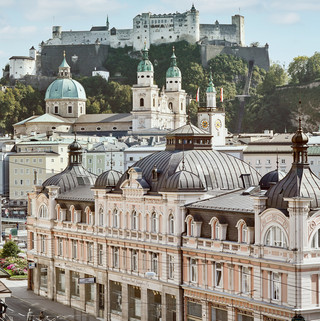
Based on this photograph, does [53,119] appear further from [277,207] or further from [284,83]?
[277,207]

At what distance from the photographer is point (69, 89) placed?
175000mm

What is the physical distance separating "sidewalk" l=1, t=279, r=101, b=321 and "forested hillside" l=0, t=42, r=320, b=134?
106 metres

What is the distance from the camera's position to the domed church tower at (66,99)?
568 ft

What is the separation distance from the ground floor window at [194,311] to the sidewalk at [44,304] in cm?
919

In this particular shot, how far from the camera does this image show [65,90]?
6895 inches

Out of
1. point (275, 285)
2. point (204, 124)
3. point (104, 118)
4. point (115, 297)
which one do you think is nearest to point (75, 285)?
point (115, 297)

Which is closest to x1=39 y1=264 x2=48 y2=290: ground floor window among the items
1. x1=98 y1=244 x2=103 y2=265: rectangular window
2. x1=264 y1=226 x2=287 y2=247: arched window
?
x1=98 y1=244 x2=103 y2=265: rectangular window

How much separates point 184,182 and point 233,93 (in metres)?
142

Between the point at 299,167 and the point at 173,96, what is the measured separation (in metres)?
127

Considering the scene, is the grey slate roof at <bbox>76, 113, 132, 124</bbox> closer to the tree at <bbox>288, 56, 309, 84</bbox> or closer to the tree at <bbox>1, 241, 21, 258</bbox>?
the tree at <bbox>288, 56, 309, 84</bbox>

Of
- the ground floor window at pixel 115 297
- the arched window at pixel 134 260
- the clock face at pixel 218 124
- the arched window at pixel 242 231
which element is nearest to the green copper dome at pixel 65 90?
the clock face at pixel 218 124

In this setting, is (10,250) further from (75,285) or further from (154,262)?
(154,262)

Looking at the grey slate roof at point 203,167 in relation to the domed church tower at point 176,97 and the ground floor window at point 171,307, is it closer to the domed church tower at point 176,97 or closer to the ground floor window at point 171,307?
the ground floor window at point 171,307

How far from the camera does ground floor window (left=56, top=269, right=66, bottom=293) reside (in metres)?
59.4
